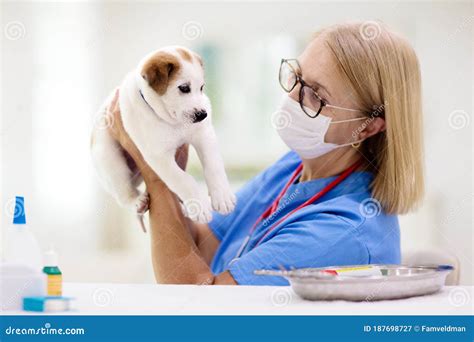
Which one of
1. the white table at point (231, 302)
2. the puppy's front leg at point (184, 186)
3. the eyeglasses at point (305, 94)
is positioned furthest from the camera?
the eyeglasses at point (305, 94)

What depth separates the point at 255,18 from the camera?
1860mm

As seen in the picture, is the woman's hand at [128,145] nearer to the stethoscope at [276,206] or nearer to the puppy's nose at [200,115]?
the puppy's nose at [200,115]

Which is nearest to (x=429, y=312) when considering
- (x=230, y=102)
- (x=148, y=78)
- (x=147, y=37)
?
(x=148, y=78)

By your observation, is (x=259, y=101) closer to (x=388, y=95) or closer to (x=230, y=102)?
(x=230, y=102)

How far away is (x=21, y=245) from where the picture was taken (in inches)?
34.7

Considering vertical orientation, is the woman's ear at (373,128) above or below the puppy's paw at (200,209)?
above

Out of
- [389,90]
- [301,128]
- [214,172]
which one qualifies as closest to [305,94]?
[301,128]

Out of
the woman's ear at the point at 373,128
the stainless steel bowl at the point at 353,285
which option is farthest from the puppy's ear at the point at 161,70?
the woman's ear at the point at 373,128

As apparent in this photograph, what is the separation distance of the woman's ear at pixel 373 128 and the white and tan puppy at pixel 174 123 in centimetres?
40

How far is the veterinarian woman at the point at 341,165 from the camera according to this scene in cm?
125

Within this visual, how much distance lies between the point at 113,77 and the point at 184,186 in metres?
0.68

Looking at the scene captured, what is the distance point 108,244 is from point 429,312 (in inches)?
56.6

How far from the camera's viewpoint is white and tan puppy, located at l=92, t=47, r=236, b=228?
1.09 metres

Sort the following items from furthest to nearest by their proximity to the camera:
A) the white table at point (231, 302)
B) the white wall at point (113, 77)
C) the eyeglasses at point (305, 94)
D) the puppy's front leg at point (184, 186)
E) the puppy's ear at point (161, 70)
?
the white wall at point (113, 77), the eyeglasses at point (305, 94), the puppy's front leg at point (184, 186), the puppy's ear at point (161, 70), the white table at point (231, 302)
